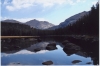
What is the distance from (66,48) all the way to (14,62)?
4.59 feet

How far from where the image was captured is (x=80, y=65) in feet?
7.93

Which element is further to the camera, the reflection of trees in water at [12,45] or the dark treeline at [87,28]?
the dark treeline at [87,28]

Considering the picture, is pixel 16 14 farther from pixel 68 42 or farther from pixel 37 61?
pixel 68 42

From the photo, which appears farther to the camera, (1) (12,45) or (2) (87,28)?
(2) (87,28)

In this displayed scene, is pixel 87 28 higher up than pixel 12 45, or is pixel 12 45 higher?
pixel 87 28

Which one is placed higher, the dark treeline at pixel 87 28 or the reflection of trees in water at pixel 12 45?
the dark treeline at pixel 87 28

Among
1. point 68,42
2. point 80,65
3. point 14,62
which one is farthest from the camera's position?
point 68,42

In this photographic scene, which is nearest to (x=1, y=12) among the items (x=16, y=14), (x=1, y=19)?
(x=1, y=19)

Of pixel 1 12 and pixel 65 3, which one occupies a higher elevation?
pixel 65 3

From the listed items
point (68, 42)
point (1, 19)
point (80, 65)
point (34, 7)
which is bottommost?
point (80, 65)

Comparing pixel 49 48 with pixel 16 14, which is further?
pixel 49 48

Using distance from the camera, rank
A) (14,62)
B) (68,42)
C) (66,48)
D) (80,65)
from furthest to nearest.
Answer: (68,42) → (66,48) → (14,62) → (80,65)

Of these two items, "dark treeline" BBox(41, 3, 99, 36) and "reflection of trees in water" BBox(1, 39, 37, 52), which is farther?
"dark treeline" BBox(41, 3, 99, 36)

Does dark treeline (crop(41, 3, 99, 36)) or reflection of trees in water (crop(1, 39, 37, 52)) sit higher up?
dark treeline (crop(41, 3, 99, 36))
